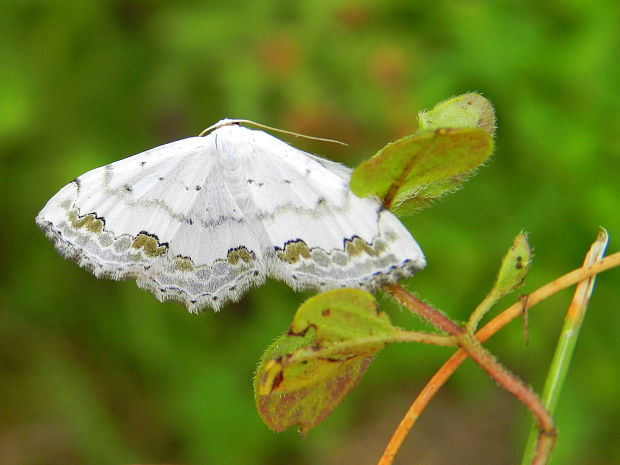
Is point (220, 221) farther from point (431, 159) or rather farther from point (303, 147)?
point (303, 147)

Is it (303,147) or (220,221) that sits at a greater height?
(220,221)

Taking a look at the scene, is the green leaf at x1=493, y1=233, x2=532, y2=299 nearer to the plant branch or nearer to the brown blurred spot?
the plant branch

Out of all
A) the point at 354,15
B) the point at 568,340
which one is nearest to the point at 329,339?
the point at 568,340

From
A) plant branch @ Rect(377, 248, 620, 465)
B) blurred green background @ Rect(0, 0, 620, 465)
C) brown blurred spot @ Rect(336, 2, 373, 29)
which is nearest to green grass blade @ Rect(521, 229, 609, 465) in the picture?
plant branch @ Rect(377, 248, 620, 465)

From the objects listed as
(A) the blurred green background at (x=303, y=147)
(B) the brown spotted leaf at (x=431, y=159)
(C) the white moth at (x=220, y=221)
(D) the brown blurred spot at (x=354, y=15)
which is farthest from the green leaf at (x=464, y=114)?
(D) the brown blurred spot at (x=354, y=15)

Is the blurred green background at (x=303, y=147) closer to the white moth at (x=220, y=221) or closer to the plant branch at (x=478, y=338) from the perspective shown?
the white moth at (x=220, y=221)

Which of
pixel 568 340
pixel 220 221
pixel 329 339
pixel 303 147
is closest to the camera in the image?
pixel 329 339
